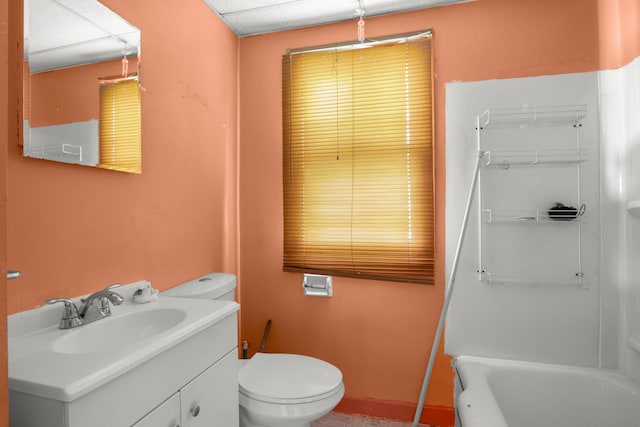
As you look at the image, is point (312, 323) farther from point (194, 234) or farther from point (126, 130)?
point (126, 130)

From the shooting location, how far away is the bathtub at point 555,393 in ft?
4.68

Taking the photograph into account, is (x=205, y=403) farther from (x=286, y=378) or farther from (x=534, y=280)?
(x=534, y=280)

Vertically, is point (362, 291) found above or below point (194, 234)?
below

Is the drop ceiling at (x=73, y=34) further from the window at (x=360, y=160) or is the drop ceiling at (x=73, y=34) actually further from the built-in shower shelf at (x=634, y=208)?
the built-in shower shelf at (x=634, y=208)

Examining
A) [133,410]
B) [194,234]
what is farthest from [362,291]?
[133,410]

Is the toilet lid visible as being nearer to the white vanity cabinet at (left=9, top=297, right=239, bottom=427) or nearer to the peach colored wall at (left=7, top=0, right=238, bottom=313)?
the white vanity cabinet at (left=9, top=297, right=239, bottom=427)

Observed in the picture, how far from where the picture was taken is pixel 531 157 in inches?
→ 66.7

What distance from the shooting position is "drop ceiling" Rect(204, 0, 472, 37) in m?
1.79

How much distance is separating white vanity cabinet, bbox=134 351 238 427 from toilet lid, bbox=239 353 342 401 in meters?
0.17

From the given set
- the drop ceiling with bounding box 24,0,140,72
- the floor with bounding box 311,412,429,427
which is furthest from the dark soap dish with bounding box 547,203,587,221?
the drop ceiling with bounding box 24,0,140,72

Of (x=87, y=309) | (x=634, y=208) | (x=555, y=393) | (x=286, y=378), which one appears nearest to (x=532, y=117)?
(x=634, y=208)

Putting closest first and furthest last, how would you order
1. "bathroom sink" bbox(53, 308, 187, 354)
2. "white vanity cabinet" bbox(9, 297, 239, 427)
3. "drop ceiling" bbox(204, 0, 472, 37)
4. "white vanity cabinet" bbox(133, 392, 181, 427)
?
"white vanity cabinet" bbox(9, 297, 239, 427)
"white vanity cabinet" bbox(133, 392, 181, 427)
"bathroom sink" bbox(53, 308, 187, 354)
"drop ceiling" bbox(204, 0, 472, 37)

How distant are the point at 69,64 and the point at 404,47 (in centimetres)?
156

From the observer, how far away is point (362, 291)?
1.94 metres
